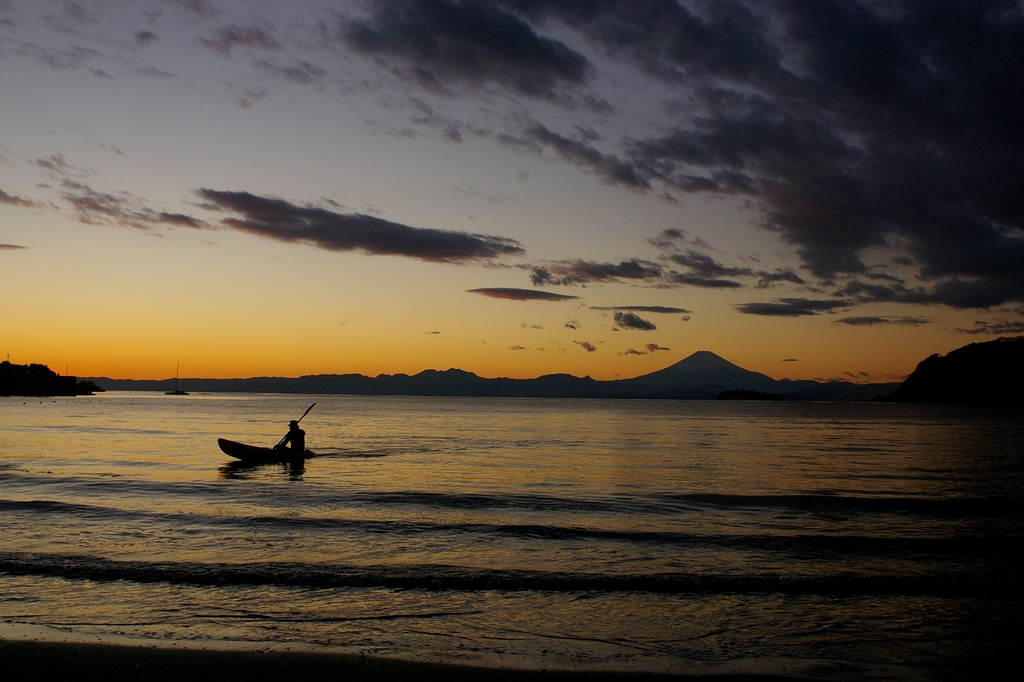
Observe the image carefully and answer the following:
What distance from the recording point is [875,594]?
1192 cm

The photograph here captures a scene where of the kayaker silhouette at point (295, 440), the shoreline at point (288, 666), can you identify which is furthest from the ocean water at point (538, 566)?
the kayaker silhouette at point (295, 440)

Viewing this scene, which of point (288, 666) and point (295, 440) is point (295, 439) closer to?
point (295, 440)

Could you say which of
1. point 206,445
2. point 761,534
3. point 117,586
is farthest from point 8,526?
point 206,445

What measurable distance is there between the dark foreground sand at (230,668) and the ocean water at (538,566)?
407mm

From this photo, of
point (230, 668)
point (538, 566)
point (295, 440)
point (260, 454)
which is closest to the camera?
point (230, 668)

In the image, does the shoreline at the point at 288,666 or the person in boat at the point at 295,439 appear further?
the person in boat at the point at 295,439

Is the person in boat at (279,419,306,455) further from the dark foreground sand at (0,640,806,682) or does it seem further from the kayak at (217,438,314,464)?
the dark foreground sand at (0,640,806,682)

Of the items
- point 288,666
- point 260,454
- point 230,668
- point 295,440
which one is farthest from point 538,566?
point 260,454

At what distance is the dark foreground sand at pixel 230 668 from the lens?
759cm

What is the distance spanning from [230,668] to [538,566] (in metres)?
7.13

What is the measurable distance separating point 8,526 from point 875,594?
20.9 metres

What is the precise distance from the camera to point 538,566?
1366cm

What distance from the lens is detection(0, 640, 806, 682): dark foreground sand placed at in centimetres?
759

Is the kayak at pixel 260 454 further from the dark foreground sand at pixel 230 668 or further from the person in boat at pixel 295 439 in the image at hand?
the dark foreground sand at pixel 230 668
